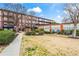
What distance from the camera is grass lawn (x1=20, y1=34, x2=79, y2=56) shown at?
3.64 metres

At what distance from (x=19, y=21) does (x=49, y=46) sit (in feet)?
2.21

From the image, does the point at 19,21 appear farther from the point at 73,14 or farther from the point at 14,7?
the point at 73,14

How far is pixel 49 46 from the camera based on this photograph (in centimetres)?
375

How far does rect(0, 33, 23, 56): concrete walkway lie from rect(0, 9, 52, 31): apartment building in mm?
175

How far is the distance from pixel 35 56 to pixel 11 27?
67cm

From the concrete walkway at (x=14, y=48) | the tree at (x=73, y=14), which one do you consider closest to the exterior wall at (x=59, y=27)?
the tree at (x=73, y=14)

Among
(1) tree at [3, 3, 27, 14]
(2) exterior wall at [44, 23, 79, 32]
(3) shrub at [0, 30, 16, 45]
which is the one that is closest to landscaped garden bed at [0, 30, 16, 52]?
(3) shrub at [0, 30, 16, 45]

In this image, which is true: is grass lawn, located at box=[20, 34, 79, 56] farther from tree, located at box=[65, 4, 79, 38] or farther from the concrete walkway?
tree, located at box=[65, 4, 79, 38]

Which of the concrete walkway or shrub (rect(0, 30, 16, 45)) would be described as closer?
the concrete walkway

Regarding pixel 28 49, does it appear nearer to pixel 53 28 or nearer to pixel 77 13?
pixel 53 28

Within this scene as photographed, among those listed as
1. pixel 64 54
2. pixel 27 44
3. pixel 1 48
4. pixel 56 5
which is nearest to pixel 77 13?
pixel 56 5

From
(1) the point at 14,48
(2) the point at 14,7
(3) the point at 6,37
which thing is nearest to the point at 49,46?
(1) the point at 14,48

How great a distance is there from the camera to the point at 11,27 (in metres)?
3.80

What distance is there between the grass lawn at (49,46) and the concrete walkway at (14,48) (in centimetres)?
7
